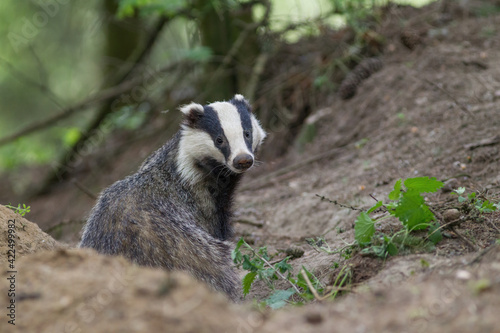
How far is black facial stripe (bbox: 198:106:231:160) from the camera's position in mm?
4074

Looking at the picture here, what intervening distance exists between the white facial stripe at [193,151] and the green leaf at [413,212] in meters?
1.43

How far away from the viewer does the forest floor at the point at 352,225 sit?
1.91m

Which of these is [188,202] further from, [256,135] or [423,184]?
[423,184]

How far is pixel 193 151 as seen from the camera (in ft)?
13.6

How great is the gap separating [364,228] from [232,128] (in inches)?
52.9

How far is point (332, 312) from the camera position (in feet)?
6.50

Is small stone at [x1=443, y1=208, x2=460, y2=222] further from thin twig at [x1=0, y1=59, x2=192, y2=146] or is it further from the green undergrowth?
thin twig at [x1=0, y1=59, x2=192, y2=146]

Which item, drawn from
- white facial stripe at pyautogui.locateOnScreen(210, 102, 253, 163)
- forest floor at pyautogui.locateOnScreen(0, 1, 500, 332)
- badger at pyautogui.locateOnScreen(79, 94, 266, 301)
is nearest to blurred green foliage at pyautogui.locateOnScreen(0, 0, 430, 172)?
forest floor at pyautogui.locateOnScreen(0, 1, 500, 332)

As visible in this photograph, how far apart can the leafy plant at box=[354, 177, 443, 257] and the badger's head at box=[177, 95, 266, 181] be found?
41.4 inches

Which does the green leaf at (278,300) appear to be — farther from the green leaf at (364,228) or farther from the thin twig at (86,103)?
the thin twig at (86,103)

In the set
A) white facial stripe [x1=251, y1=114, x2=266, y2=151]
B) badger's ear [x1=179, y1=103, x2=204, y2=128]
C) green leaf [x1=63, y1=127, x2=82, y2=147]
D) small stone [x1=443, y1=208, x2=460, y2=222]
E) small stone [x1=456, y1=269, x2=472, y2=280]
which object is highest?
badger's ear [x1=179, y1=103, x2=204, y2=128]

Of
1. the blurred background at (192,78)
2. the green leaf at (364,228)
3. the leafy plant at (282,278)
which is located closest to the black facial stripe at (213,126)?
the leafy plant at (282,278)

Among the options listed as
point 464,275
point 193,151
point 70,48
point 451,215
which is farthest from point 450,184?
point 70,48

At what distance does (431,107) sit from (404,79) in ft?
2.47
